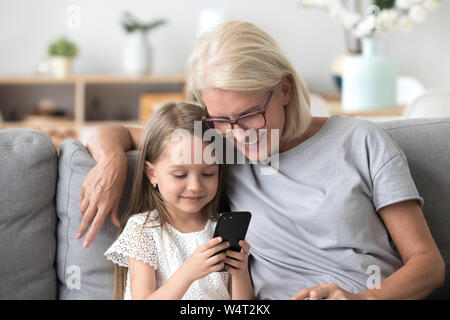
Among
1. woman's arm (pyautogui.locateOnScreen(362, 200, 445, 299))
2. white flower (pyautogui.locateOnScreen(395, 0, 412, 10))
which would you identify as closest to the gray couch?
woman's arm (pyautogui.locateOnScreen(362, 200, 445, 299))

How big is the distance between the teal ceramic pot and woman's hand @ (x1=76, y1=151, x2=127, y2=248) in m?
1.57

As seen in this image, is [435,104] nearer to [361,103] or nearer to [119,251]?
[361,103]

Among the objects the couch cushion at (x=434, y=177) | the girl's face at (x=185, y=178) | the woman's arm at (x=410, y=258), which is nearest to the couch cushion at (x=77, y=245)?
the girl's face at (x=185, y=178)

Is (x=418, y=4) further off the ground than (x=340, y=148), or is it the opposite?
(x=418, y=4)

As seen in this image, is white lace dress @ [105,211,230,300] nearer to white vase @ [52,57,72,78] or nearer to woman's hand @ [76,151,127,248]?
woman's hand @ [76,151,127,248]

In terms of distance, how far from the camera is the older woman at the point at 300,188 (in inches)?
48.3

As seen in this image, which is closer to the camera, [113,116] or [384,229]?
[384,229]

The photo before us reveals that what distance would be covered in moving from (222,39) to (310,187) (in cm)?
38

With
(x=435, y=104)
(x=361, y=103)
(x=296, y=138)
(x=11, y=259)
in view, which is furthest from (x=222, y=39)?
(x=361, y=103)

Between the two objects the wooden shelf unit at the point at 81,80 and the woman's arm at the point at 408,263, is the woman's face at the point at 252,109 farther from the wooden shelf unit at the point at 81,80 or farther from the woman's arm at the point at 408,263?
the wooden shelf unit at the point at 81,80

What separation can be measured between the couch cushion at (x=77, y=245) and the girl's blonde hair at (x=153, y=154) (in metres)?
0.03

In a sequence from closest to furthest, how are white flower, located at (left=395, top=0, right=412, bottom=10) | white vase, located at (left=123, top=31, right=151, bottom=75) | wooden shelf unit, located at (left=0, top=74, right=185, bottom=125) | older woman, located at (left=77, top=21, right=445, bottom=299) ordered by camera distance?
older woman, located at (left=77, top=21, right=445, bottom=299), white flower, located at (left=395, top=0, right=412, bottom=10), wooden shelf unit, located at (left=0, top=74, right=185, bottom=125), white vase, located at (left=123, top=31, right=151, bottom=75)

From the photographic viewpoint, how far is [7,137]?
1.40 meters

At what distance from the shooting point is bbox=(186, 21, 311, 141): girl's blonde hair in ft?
4.05
